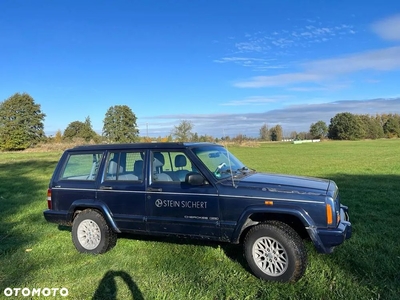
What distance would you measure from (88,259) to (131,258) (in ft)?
2.34

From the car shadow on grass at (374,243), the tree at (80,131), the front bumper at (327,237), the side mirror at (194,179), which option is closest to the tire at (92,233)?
the side mirror at (194,179)

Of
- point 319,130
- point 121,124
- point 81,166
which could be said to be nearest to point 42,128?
point 121,124

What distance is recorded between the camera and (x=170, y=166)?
219 inches

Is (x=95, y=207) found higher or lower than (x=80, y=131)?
lower

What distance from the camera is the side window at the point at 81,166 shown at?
6.06 m

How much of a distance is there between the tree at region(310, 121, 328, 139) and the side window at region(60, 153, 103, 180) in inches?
5063

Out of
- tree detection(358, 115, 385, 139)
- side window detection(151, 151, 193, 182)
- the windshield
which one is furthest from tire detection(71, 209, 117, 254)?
tree detection(358, 115, 385, 139)

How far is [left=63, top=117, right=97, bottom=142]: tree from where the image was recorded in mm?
80562

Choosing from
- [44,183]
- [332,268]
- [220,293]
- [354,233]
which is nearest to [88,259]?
[220,293]

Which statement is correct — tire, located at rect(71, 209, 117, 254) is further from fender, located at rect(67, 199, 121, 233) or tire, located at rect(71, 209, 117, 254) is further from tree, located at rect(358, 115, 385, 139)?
tree, located at rect(358, 115, 385, 139)

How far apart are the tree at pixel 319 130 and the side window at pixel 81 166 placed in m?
129

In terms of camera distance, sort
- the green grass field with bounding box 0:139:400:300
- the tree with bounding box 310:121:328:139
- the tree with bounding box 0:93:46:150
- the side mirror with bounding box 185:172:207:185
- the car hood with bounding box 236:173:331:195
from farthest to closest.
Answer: the tree with bounding box 310:121:328:139 < the tree with bounding box 0:93:46:150 < the side mirror with bounding box 185:172:207:185 < the car hood with bounding box 236:173:331:195 < the green grass field with bounding box 0:139:400:300

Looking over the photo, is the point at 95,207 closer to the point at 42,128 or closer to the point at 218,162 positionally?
the point at 218,162

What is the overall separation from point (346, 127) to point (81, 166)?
116 m
